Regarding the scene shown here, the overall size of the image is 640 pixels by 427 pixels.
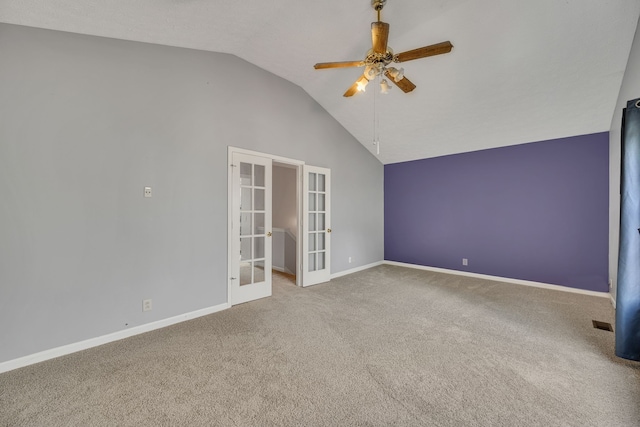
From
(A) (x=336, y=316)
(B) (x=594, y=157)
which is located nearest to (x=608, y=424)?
(A) (x=336, y=316)

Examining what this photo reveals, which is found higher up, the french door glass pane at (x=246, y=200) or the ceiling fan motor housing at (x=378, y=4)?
the ceiling fan motor housing at (x=378, y=4)

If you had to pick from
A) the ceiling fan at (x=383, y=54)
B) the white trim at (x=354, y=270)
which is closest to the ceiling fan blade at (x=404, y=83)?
the ceiling fan at (x=383, y=54)

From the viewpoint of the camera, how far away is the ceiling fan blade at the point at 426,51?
6.38 ft

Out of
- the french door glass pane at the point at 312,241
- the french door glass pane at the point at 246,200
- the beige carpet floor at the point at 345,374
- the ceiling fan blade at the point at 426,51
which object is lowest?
the beige carpet floor at the point at 345,374

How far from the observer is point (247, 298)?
3.50 m

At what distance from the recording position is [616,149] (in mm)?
3219

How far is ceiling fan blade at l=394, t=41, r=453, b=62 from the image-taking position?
1944 millimetres

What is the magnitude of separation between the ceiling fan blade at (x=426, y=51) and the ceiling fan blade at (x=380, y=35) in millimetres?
161

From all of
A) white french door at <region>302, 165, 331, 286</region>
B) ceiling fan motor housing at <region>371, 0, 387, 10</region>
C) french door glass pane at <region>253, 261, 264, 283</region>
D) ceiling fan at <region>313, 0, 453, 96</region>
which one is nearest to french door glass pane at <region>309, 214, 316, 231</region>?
white french door at <region>302, 165, 331, 286</region>

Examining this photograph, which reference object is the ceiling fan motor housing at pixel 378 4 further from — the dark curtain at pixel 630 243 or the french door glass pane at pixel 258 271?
the french door glass pane at pixel 258 271

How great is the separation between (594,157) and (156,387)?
19.5ft

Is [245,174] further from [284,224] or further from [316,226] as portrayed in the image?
[284,224]

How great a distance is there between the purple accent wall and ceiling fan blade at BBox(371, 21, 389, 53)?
366 cm

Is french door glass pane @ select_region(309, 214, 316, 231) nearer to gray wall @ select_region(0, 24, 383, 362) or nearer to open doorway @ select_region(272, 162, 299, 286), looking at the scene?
open doorway @ select_region(272, 162, 299, 286)
